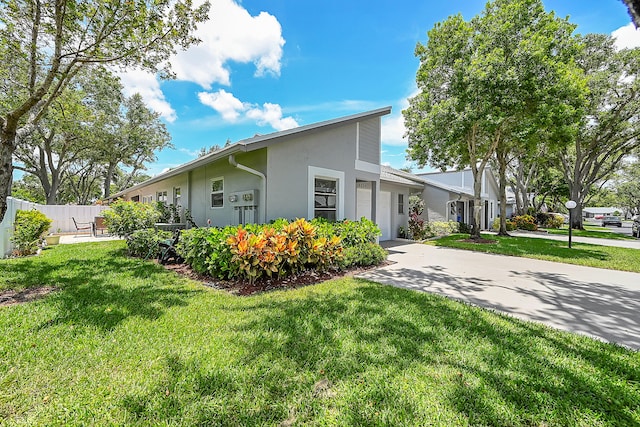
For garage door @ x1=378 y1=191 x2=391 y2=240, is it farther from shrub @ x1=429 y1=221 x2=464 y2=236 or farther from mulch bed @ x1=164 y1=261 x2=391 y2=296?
mulch bed @ x1=164 y1=261 x2=391 y2=296

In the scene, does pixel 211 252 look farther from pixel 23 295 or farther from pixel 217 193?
pixel 217 193

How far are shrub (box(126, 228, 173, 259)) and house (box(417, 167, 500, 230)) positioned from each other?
15330 mm

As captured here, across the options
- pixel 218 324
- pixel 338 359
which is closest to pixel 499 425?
pixel 338 359

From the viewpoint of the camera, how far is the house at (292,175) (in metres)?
6.91

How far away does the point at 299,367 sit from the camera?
2.58m

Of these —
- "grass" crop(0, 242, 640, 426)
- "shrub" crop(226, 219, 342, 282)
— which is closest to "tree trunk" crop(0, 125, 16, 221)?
"grass" crop(0, 242, 640, 426)

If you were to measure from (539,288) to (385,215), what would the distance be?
8055mm

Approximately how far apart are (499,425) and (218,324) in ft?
10.0

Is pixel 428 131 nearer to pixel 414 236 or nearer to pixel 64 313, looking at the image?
pixel 414 236

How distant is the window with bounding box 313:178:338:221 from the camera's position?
8180mm

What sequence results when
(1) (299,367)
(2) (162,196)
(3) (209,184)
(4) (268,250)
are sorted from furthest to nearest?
1. (2) (162,196)
2. (3) (209,184)
3. (4) (268,250)
4. (1) (299,367)

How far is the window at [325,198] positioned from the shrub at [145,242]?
481 cm

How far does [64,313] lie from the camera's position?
3.75 meters

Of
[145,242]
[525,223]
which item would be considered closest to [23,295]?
[145,242]
